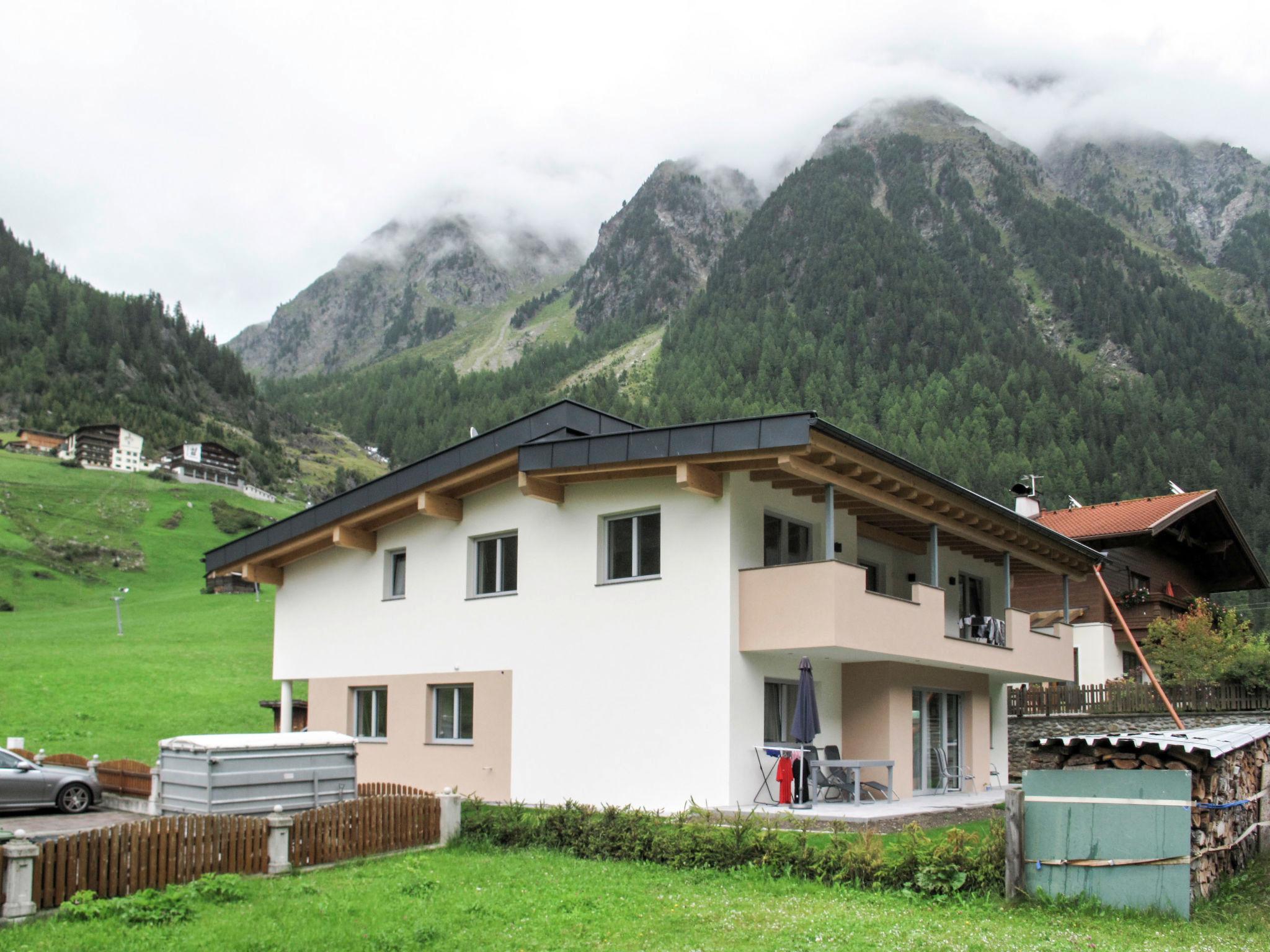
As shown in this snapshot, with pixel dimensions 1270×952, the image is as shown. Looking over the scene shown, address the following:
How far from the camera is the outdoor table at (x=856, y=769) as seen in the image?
17.4 m

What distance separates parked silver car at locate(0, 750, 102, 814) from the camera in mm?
18609

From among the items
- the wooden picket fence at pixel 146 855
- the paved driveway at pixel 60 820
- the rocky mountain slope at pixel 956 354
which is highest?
the rocky mountain slope at pixel 956 354

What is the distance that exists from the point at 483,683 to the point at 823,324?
440ft

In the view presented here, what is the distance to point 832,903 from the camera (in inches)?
433

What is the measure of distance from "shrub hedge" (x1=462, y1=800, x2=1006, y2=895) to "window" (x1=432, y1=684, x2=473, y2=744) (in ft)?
17.0

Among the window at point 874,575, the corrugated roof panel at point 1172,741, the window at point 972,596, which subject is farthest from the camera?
the window at point 972,596

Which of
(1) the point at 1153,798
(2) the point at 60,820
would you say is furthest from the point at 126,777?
(1) the point at 1153,798

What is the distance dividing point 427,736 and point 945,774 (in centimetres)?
1035

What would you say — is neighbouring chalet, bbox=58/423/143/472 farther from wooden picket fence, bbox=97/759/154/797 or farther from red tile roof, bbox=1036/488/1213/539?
wooden picket fence, bbox=97/759/154/797

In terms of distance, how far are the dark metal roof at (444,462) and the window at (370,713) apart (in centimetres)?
377

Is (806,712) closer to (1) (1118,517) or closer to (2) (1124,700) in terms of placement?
(2) (1124,700)

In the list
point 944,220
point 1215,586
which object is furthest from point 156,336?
point 1215,586

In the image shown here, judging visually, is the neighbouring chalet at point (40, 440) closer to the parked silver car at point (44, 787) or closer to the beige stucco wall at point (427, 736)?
the beige stucco wall at point (427, 736)

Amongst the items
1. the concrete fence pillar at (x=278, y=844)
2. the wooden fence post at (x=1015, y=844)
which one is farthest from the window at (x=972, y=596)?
the concrete fence pillar at (x=278, y=844)
